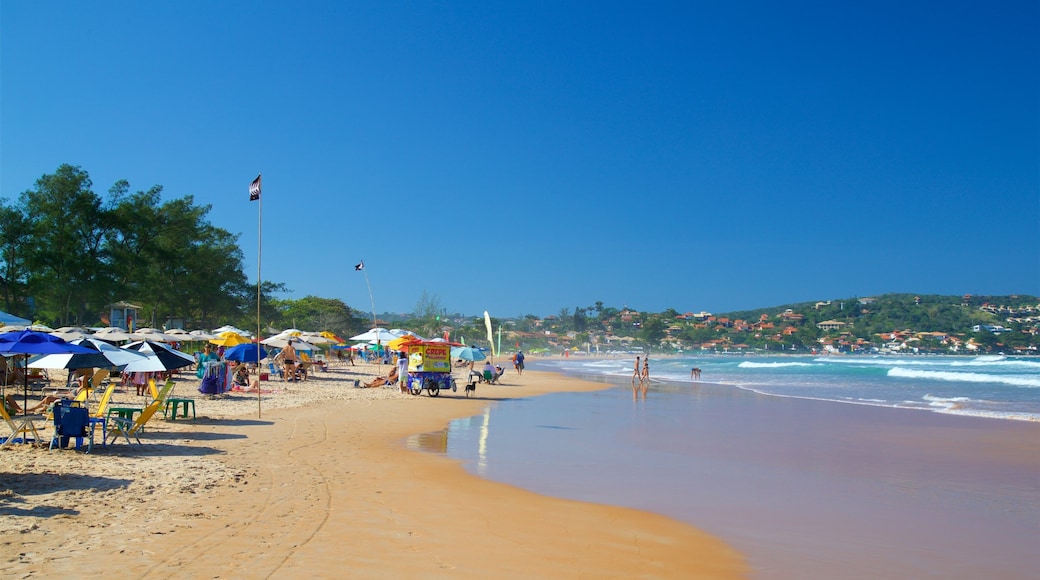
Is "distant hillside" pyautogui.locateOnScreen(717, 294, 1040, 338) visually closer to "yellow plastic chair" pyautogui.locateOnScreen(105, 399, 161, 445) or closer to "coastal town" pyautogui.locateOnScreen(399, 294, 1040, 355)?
"coastal town" pyautogui.locateOnScreen(399, 294, 1040, 355)

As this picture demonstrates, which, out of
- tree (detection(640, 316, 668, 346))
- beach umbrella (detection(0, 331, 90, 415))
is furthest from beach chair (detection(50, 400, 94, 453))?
tree (detection(640, 316, 668, 346))

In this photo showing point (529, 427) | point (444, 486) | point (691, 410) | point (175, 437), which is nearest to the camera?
point (444, 486)

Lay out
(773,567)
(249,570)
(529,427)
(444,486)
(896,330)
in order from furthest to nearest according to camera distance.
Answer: (896,330) < (529,427) < (444,486) < (773,567) < (249,570)

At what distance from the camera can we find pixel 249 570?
5105 mm

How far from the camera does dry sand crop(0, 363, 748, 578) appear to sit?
5348mm

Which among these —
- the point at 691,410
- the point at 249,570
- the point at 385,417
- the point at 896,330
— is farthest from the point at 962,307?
the point at 249,570

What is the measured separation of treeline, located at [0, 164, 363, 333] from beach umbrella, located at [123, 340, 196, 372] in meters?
24.9

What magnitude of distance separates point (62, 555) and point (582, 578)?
3917mm

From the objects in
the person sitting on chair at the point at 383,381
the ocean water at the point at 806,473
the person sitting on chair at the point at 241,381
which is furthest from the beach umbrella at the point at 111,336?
the ocean water at the point at 806,473

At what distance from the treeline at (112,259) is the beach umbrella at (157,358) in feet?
81.9

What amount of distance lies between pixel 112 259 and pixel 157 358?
96.7ft

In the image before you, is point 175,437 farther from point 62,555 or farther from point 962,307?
point 962,307

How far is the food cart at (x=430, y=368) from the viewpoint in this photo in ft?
70.9

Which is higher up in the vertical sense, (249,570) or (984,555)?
(249,570)
